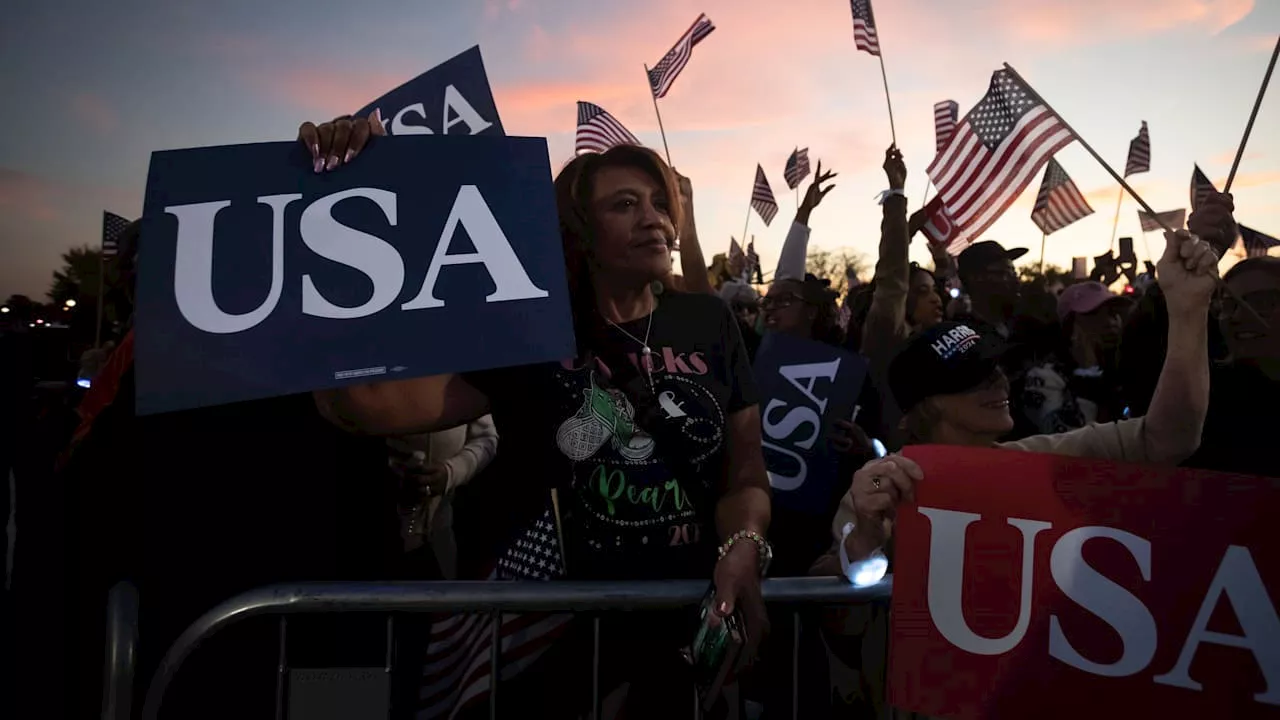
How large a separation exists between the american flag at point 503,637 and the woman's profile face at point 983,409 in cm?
140

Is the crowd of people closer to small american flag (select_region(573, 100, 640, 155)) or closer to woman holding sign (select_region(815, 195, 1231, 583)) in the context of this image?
woman holding sign (select_region(815, 195, 1231, 583))

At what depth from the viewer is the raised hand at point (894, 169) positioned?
4664 mm

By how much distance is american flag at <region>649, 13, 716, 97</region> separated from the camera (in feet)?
29.9

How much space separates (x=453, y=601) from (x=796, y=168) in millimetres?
15378

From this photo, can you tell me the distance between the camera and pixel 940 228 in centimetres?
611

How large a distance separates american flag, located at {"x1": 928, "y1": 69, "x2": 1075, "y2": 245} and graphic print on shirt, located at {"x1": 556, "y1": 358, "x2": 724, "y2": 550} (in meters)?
3.39

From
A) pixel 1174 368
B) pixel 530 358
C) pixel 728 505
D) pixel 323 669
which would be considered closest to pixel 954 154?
pixel 1174 368

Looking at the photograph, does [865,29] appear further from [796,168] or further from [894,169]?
[796,168]

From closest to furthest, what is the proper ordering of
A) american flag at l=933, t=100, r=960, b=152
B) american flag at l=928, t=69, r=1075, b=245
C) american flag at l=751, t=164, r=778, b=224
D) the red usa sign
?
the red usa sign < american flag at l=928, t=69, r=1075, b=245 < american flag at l=933, t=100, r=960, b=152 < american flag at l=751, t=164, r=778, b=224

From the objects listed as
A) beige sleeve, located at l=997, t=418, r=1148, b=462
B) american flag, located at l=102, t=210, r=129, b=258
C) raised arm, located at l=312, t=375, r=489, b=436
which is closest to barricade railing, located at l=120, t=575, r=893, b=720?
raised arm, located at l=312, t=375, r=489, b=436

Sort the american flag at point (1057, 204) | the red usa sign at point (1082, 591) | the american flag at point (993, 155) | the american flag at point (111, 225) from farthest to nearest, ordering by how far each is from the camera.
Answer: the american flag at point (111, 225) < the american flag at point (1057, 204) < the american flag at point (993, 155) < the red usa sign at point (1082, 591)

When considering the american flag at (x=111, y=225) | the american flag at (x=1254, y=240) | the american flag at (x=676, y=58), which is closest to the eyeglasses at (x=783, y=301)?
the american flag at (x=676, y=58)

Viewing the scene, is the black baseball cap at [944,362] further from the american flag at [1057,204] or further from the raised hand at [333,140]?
the american flag at [1057,204]

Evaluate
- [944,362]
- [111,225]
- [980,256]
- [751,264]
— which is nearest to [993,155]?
[980,256]
